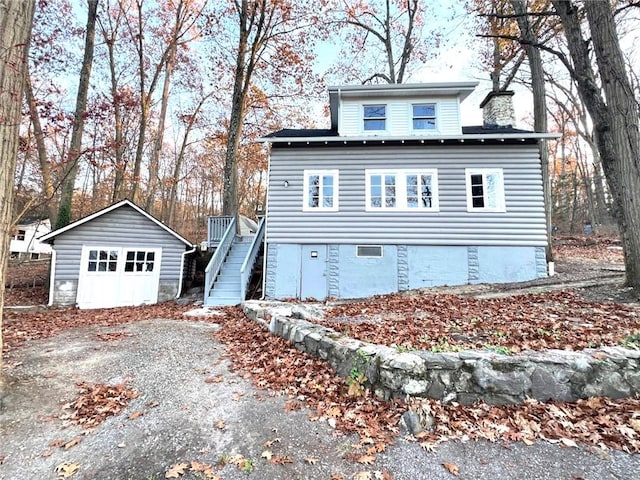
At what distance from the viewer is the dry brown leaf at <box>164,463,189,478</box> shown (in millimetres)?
2461

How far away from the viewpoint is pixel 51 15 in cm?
1320

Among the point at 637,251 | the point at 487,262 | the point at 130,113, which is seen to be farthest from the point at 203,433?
the point at 130,113

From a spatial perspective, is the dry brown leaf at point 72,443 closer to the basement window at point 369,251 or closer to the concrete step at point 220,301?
the concrete step at point 220,301

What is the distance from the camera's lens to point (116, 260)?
1083 centimetres

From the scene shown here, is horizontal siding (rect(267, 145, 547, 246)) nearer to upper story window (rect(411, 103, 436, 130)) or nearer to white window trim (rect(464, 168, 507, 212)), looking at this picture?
white window trim (rect(464, 168, 507, 212))

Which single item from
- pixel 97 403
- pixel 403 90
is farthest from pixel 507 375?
pixel 403 90

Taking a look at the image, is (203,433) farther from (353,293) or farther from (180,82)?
(180,82)

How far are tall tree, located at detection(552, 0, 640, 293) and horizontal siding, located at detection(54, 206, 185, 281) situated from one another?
12.6 meters

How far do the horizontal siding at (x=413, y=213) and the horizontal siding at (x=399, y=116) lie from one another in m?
0.78

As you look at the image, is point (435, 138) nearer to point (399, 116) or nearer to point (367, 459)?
point (399, 116)

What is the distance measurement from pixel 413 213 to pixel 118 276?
10208 millimetres

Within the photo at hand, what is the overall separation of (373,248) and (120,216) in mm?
8837

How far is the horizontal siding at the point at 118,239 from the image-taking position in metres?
10.2

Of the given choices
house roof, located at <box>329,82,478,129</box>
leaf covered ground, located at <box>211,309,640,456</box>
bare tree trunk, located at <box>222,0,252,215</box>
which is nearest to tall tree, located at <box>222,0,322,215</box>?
bare tree trunk, located at <box>222,0,252,215</box>
